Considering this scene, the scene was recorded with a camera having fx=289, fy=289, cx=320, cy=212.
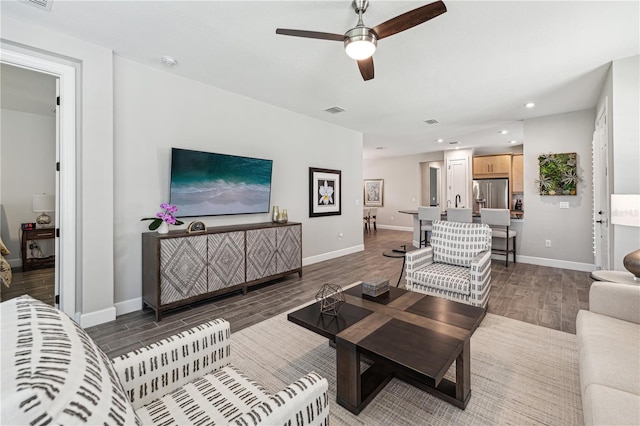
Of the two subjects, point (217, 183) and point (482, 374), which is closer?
point (482, 374)

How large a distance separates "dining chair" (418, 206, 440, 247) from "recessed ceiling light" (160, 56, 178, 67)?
5209 millimetres

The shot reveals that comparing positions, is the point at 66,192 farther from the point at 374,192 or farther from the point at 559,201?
the point at 374,192

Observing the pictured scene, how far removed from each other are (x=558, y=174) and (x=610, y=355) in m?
4.69

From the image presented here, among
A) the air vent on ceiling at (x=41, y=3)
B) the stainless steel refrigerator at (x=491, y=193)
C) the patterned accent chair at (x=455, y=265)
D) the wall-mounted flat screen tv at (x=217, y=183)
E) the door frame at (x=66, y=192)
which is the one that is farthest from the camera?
the stainless steel refrigerator at (x=491, y=193)

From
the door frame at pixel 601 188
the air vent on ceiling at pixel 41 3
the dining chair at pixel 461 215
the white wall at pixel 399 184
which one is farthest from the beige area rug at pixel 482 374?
the white wall at pixel 399 184

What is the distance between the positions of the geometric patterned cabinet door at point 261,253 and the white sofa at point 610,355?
3.30 m

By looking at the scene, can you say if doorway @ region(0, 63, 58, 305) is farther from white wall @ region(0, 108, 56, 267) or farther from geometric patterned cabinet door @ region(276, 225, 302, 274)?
geometric patterned cabinet door @ region(276, 225, 302, 274)

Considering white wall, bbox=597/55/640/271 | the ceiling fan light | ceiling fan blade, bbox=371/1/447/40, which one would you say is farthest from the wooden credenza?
white wall, bbox=597/55/640/271

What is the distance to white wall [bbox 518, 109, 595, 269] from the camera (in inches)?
195

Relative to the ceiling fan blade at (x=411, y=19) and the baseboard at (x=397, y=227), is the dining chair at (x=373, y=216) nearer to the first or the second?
the baseboard at (x=397, y=227)

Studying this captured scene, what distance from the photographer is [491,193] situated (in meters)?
8.30

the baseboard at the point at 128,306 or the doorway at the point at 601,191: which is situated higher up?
the doorway at the point at 601,191

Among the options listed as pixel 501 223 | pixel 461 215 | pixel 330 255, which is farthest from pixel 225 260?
pixel 501 223

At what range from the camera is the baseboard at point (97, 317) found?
2.88 metres
